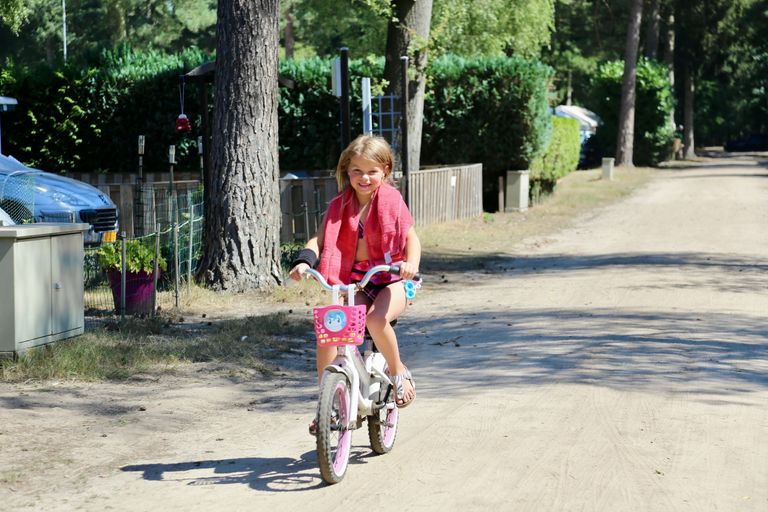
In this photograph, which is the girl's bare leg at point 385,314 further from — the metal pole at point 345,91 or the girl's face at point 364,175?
the metal pole at point 345,91

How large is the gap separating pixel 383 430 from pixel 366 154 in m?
1.58

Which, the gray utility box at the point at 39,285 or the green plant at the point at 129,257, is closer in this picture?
the gray utility box at the point at 39,285

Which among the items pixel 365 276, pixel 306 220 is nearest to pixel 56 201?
pixel 306 220

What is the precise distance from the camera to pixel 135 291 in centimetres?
1143

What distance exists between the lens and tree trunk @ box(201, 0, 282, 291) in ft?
42.9

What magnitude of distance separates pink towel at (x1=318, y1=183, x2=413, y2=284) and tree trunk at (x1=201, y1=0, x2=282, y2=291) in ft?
22.9

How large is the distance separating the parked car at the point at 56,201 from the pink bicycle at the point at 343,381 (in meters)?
10.1

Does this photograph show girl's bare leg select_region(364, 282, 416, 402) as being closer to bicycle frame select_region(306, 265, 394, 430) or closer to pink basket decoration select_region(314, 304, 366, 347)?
bicycle frame select_region(306, 265, 394, 430)

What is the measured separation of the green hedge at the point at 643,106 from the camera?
171 feet

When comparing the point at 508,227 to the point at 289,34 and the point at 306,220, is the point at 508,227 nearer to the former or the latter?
the point at 306,220

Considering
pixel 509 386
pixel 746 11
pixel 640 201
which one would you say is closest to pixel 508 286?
pixel 509 386

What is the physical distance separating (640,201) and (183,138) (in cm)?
1247

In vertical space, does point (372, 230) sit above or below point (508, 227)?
above

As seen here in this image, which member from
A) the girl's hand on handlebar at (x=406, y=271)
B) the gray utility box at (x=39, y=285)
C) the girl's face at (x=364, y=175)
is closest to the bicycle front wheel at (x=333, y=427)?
the girl's hand on handlebar at (x=406, y=271)
